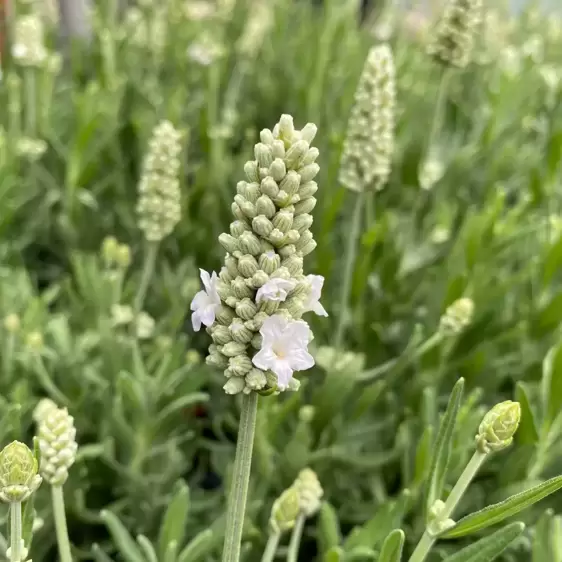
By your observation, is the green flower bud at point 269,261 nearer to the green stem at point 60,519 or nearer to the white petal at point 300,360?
the white petal at point 300,360

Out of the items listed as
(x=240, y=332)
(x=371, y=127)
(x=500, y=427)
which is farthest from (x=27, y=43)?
(x=500, y=427)

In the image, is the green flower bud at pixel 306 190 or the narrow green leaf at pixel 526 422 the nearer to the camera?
the green flower bud at pixel 306 190

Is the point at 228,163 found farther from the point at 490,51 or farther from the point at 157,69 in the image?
the point at 490,51

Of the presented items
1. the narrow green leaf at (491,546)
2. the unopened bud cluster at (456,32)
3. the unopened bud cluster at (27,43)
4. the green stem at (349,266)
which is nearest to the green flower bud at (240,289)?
the narrow green leaf at (491,546)

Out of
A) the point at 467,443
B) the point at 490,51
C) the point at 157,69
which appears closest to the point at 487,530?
the point at 467,443

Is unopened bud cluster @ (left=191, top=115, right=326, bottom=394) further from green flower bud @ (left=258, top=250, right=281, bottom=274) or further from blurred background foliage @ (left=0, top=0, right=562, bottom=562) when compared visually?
blurred background foliage @ (left=0, top=0, right=562, bottom=562)

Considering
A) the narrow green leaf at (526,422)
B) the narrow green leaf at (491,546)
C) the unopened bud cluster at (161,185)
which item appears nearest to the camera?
the narrow green leaf at (491,546)

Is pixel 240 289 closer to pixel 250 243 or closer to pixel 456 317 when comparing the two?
pixel 250 243

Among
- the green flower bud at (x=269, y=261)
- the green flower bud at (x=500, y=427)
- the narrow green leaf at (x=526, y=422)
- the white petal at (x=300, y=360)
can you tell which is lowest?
the narrow green leaf at (x=526, y=422)
